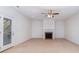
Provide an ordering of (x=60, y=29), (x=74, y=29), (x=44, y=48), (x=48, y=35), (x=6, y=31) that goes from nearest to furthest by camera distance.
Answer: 1. (x=6, y=31)
2. (x=44, y=48)
3. (x=74, y=29)
4. (x=48, y=35)
5. (x=60, y=29)

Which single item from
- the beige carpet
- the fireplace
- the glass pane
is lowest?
the beige carpet

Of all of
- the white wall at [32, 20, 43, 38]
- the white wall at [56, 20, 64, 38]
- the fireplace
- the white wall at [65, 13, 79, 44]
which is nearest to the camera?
the white wall at [65, 13, 79, 44]

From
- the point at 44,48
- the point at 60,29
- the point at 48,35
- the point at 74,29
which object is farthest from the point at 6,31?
the point at 60,29

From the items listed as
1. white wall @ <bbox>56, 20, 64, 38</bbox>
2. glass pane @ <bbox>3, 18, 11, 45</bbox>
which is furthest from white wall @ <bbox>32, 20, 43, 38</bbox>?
glass pane @ <bbox>3, 18, 11, 45</bbox>

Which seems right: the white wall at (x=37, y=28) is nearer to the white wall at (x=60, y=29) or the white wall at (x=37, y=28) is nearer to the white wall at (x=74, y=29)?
the white wall at (x=60, y=29)

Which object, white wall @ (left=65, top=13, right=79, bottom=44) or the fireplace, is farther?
the fireplace

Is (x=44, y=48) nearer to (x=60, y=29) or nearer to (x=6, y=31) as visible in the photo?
(x=6, y=31)

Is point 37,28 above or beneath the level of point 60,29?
above

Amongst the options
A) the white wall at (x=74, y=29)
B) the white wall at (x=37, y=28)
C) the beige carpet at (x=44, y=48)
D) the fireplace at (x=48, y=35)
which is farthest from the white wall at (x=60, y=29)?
the beige carpet at (x=44, y=48)

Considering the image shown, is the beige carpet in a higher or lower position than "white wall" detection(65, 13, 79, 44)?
lower

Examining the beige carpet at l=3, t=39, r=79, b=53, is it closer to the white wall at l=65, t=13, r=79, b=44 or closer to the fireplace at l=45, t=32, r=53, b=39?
the white wall at l=65, t=13, r=79, b=44
